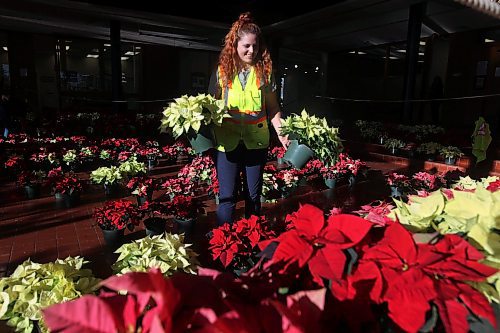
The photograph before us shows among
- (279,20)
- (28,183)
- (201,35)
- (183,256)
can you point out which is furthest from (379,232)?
(201,35)

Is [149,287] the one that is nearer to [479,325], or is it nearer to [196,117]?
[479,325]

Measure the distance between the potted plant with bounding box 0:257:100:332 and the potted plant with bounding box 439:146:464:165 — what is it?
7.50 m

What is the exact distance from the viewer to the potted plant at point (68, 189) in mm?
4910

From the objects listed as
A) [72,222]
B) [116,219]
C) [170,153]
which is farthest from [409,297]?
[170,153]

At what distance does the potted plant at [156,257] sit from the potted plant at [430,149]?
7.29m

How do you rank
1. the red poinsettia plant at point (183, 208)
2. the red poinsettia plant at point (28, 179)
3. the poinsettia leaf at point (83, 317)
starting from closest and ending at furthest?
the poinsettia leaf at point (83, 317)
the red poinsettia plant at point (183, 208)
the red poinsettia plant at point (28, 179)

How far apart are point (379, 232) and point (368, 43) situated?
17.5 metres

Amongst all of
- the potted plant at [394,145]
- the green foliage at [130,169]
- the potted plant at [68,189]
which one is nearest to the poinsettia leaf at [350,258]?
the potted plant at [68,189]

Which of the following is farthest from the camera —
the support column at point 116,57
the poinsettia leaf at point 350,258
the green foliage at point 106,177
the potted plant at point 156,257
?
the support column at point 116,57

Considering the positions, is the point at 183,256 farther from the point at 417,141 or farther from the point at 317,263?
the point at 417,141

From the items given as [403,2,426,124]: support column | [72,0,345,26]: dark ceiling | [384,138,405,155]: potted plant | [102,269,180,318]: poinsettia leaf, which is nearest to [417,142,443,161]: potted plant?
[384,138,405,155]: potted plant

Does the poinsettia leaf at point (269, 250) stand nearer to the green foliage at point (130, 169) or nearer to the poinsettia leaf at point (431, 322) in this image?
the poinsettia leaf at point (431, 322)

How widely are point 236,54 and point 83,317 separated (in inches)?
88.9

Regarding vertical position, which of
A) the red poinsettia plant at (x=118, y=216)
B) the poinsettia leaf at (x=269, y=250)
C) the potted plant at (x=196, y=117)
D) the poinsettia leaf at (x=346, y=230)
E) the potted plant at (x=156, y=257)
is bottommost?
the red poinsettia plant at (x=118, y=216)
